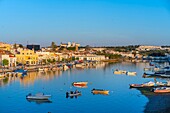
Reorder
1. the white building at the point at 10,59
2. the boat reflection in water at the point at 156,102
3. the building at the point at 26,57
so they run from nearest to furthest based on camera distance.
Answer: the boat reflection in water at the point at 156,102
the white building at the point at 10,59
the building at the point at 26,57

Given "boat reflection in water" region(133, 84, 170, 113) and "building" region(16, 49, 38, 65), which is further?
"building" region(16, 49, 38, 65)

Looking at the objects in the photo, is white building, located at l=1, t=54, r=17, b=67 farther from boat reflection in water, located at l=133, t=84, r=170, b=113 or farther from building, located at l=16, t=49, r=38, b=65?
boat reflection in water, located at l=133, t=84, r=170, b=113

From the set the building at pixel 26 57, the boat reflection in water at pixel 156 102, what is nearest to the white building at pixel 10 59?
the building at pixel 26 57

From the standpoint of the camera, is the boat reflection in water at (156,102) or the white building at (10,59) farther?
the white building at (10,59)

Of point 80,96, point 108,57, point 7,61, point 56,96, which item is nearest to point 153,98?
point 80,96

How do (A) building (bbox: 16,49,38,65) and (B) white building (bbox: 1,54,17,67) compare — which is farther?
(A) building (bbox: 16,49,38,65)

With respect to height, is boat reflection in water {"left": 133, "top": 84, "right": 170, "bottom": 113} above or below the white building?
below

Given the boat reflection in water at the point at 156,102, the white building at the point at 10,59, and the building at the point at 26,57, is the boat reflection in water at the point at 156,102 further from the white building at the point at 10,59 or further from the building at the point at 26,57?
the building at the point at 26,57

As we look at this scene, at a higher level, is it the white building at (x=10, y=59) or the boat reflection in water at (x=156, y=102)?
the white building at (x=10, y=59)

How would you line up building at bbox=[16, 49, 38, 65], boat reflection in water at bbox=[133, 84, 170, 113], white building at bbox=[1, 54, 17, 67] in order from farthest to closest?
1. building at bbox=[16, 49, 38, 65]
2. white building at bbox=[1, 54, 17, 67]
3. boat reflection in water at bbox=[133, 84, 170, 113]

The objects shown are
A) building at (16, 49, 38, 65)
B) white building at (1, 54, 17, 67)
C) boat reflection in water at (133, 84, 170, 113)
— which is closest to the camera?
boat reflection in water at (133, 84, 170, 113)

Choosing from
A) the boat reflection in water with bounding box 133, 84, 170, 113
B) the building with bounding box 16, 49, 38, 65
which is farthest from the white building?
the boat reflection in water with bounding box 133, 84, 170, 113

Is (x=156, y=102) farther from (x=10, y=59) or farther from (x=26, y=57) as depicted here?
(x=26, y=57)

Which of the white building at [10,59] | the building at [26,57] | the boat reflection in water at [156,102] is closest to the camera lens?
the boat reflection in water at [156,102]
